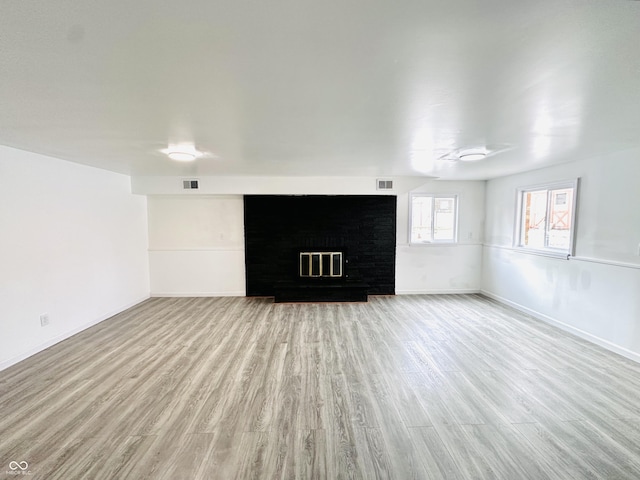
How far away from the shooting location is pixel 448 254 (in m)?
5.74

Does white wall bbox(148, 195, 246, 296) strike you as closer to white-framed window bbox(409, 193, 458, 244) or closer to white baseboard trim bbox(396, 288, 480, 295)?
white baseboard trim bbox(396, 288, 480, 295)

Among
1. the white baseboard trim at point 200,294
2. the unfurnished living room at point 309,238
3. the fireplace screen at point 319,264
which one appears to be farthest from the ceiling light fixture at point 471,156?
the white baseboard trim at point 200,294

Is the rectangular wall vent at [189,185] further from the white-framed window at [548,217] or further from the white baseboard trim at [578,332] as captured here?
the white baseboard trim at [578,332]

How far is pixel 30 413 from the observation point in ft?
7.22

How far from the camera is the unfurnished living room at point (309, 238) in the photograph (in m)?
1.19

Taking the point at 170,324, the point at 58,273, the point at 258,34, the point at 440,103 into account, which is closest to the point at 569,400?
the point at 440,103

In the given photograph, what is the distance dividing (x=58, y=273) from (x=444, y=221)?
6247 mm

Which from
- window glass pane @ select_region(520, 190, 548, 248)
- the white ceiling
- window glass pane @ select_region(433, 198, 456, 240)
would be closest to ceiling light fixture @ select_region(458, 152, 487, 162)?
the white ceiling

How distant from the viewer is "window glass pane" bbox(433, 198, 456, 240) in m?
5.74

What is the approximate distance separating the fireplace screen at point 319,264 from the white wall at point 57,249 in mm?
3072

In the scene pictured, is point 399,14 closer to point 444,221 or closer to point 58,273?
point 58,273

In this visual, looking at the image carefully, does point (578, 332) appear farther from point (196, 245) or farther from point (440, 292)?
point (196, 245)

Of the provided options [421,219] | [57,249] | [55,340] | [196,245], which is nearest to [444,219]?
[421,219]

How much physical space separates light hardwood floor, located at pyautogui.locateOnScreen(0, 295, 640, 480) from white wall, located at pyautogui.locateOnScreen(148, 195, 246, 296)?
1.70m
